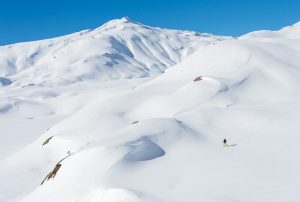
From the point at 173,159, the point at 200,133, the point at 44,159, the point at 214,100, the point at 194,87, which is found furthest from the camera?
the point at 194,87

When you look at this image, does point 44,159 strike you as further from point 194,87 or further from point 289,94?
point 289,94

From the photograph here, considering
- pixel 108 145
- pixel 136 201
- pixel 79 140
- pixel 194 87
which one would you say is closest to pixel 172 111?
pixel 194 87

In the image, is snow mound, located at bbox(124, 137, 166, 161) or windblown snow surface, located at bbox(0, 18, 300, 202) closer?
windblown snow surface, located at bbox(0, 18, 300, 202)

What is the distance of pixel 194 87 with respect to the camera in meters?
52.6

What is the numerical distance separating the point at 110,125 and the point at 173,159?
862 inches

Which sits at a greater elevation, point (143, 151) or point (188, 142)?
point (188, 142)

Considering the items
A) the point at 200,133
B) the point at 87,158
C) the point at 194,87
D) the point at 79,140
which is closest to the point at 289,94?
the point at 194,87

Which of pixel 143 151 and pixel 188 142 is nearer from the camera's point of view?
pixel 143 151

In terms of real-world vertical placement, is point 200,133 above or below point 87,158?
above

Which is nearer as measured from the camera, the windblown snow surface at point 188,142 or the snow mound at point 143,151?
the windblown snow surface at point 188,142

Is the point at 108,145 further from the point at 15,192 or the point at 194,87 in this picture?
the point at 194,87

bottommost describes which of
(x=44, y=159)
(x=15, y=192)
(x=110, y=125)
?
(x=15, y=192)

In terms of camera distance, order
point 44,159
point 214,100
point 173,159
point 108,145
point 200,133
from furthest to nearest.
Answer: point 214,100 → point 44,159 → point 200,133 → point 108,145 → point 173,159

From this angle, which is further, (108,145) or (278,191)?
(108,145)
